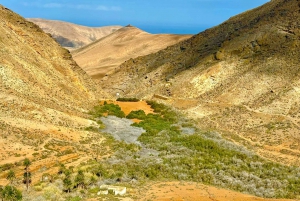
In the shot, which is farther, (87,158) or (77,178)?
(87,158)

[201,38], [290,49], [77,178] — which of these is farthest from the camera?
[201,38]

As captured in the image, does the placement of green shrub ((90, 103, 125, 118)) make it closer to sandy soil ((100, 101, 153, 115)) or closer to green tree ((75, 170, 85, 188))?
sandy soil ((100, 101, 153, 115))

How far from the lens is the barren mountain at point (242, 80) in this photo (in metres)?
33.7

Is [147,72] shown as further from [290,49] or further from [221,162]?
[221,162]

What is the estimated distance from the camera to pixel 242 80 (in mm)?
45188

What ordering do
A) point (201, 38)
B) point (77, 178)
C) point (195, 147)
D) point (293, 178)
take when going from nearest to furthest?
point (77, 178) < point (293, 178) < point (195, 147) < point (201, 38)

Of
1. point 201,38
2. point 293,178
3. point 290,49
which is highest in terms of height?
point 201,38

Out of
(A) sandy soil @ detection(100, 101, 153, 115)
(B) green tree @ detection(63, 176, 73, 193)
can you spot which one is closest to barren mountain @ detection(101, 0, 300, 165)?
(A) sandy soil @ detection(100, 101, 153, 115)

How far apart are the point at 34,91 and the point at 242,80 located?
82.6 feet

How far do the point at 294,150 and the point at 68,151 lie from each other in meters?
17.4

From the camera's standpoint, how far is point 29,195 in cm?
1702

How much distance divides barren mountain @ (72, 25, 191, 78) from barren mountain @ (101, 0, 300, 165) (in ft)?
101

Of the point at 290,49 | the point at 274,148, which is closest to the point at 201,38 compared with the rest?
the point at 290,49

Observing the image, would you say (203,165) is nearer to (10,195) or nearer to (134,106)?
(10,195)
